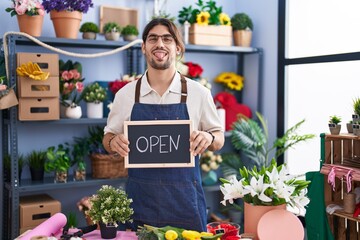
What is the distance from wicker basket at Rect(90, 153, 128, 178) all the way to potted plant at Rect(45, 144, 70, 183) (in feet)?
0.72

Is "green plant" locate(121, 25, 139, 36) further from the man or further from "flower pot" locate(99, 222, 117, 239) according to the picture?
"flower pot" locate(99, 222, 117, 239)

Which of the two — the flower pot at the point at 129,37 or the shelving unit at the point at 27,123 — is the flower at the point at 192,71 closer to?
the shelving unit at the point at 27,123

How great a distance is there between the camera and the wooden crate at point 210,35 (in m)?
4.00

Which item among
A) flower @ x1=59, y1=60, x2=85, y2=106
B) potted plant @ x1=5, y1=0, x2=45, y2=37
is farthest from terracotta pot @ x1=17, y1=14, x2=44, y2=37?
flower @ x1=59, y1=60, x2=85, y2=106

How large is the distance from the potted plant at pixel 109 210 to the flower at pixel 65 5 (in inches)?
80.2

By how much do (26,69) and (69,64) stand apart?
1.38 ft

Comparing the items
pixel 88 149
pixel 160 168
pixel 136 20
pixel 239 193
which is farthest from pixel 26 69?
pixel 239 193

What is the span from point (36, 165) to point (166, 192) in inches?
69.3

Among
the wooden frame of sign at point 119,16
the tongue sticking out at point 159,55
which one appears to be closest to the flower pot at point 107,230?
the tongue sticking out at point 159,55

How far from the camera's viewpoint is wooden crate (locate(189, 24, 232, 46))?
13.1 ft

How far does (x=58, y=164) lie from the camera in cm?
350

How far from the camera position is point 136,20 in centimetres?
404

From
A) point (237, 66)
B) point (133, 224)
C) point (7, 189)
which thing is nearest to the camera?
point (133, 224)

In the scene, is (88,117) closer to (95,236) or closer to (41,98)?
(41,98)
